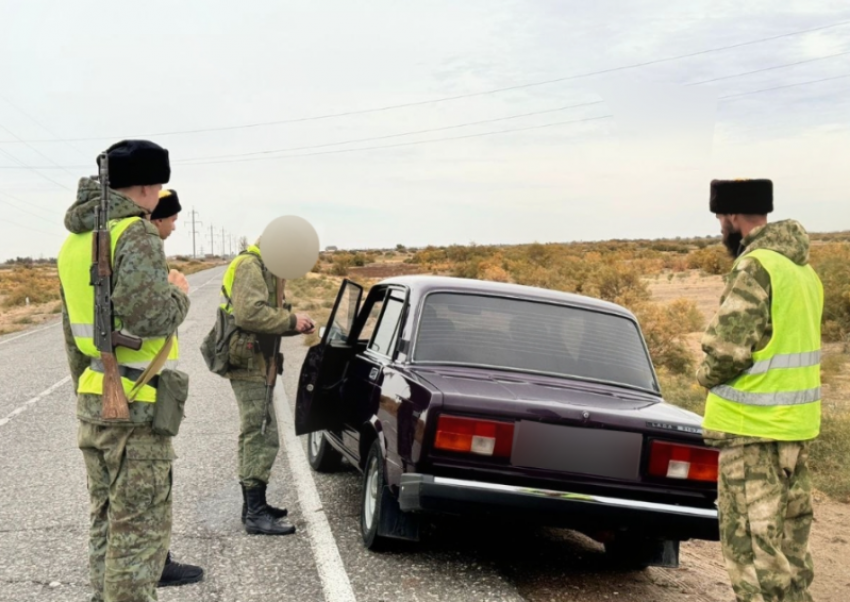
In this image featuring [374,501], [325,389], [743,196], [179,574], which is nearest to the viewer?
[743,196]

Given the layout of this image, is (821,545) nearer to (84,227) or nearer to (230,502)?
(230,502)

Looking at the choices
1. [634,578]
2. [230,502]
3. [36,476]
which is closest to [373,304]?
[230,502]

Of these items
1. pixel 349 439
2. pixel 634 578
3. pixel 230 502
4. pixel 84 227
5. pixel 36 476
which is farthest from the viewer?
pixel 36 476

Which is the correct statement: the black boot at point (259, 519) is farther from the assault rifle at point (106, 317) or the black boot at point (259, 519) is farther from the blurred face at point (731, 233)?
the blurred face at point (731, 233)

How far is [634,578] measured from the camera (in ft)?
16.1

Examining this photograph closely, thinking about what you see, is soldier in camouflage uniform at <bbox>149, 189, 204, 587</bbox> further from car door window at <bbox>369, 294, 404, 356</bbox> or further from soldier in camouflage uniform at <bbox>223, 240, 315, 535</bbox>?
car door window at <bbox>369, 294, 404, 356</bbox>

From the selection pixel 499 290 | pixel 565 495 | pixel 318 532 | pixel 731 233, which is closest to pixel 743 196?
pixel 731 233

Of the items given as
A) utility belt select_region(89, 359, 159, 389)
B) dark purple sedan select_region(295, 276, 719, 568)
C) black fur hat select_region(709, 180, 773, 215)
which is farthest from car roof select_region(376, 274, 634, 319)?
utility belt select_region(89, 359, 159, 389)

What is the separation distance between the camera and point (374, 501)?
4.93 metres

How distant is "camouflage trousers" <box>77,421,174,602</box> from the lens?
3334mm

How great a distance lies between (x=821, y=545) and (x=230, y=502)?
421 cm

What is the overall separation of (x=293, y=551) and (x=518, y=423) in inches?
65.8

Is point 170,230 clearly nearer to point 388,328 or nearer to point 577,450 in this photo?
point 388,328

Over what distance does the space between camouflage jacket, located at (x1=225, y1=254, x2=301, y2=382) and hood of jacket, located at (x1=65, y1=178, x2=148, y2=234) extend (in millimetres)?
1795
